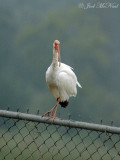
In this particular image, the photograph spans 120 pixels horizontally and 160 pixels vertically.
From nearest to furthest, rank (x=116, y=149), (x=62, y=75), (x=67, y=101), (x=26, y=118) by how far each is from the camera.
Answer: (x=116, y=149) → (x=26, y=118) → (x=62, y=75) → (x=67, y=101)

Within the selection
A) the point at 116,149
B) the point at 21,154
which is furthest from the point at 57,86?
the point at 116,149

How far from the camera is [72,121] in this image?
1.63 meters

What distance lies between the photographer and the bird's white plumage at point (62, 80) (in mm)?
3279

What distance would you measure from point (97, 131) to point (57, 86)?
174cm

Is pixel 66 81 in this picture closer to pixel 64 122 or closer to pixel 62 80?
pixel 62 80

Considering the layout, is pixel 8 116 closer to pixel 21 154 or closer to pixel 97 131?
pixel 21 154

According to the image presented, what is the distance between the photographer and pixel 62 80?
3.28 m

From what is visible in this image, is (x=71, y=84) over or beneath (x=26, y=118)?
over

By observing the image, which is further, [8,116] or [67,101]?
[67,101]

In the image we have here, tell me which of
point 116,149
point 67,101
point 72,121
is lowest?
point 116,149

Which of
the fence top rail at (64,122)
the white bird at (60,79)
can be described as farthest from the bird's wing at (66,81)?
the fence top rail at (64,122)

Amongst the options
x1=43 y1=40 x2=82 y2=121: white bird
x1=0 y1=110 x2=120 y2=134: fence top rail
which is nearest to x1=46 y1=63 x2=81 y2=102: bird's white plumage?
x1=43 y1=40 x2=82 y2=121: white bird

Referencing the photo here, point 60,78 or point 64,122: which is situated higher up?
point 60,78

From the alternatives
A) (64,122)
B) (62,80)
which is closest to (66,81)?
(62,80)
